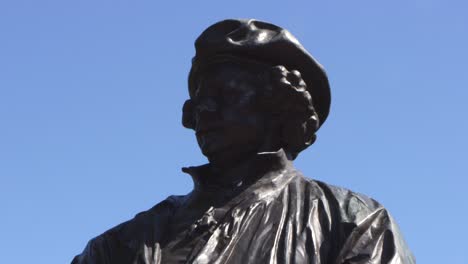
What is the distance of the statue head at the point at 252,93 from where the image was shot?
25.2 feet

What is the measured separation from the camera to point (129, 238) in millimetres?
7531

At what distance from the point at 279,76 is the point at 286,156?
0.45 metres

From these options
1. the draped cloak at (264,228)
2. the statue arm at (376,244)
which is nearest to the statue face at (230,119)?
the draped cloak at (264,228)

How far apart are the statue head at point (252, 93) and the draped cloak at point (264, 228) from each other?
17 cm

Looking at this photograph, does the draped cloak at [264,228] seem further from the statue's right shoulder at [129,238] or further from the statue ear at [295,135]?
the statue ear at [295,135]

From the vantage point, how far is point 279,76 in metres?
7.85

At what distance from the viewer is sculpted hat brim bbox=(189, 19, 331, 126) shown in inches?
311

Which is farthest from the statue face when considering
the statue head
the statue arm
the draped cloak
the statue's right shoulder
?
the statue arm

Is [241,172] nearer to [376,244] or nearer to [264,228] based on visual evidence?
[264,228]

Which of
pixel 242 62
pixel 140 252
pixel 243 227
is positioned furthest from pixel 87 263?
pixel 242 62

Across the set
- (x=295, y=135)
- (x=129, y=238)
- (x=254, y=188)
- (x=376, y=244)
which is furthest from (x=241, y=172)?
(x=376, y=244)

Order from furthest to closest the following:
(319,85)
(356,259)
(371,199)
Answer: (319,85), (371,199), (356,259)

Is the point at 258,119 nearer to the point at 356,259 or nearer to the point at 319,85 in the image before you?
the point at 319,85

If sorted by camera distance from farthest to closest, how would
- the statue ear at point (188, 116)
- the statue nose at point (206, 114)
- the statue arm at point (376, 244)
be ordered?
the statue ear at point (188, 116)
the statue nose at point (206, 114)
the statue arm at point (376, 244)
